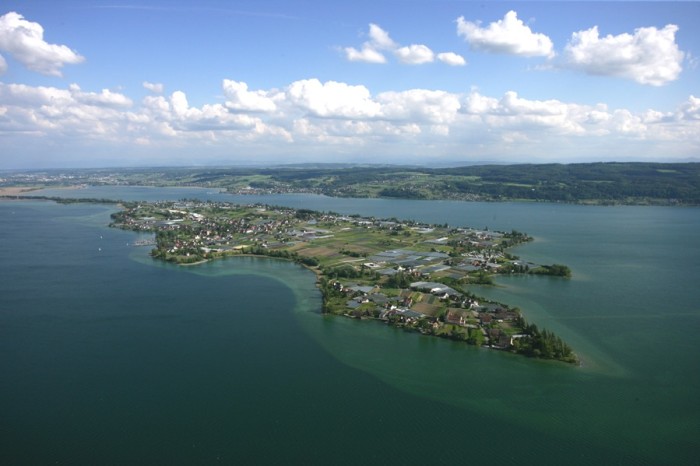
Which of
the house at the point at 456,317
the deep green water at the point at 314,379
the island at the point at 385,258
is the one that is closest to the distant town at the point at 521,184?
the island at the point at 385,258

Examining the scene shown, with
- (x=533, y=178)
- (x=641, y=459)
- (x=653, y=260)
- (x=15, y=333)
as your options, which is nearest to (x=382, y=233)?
(x=653, y=260)

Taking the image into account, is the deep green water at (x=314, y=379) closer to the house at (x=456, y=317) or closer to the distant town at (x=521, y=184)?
the house at (x=456, y=317)

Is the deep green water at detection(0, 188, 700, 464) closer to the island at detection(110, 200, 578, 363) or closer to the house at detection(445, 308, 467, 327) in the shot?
the island at detection(110, 200, 578, 363)

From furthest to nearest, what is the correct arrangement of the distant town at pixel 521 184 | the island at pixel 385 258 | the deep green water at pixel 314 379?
1. the distant town at pixel 521 184
2. the island at pixel 385 258
3. the deep green water at pixel 314 379

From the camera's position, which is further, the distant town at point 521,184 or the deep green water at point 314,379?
the distant town at point 521,184

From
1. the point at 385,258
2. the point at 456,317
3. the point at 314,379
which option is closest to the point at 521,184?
the point at 385,258

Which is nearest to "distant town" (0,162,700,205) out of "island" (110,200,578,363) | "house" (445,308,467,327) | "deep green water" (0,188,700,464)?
"island" (110,200,578,363)

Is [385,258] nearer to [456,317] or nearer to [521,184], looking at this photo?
[456,317]
